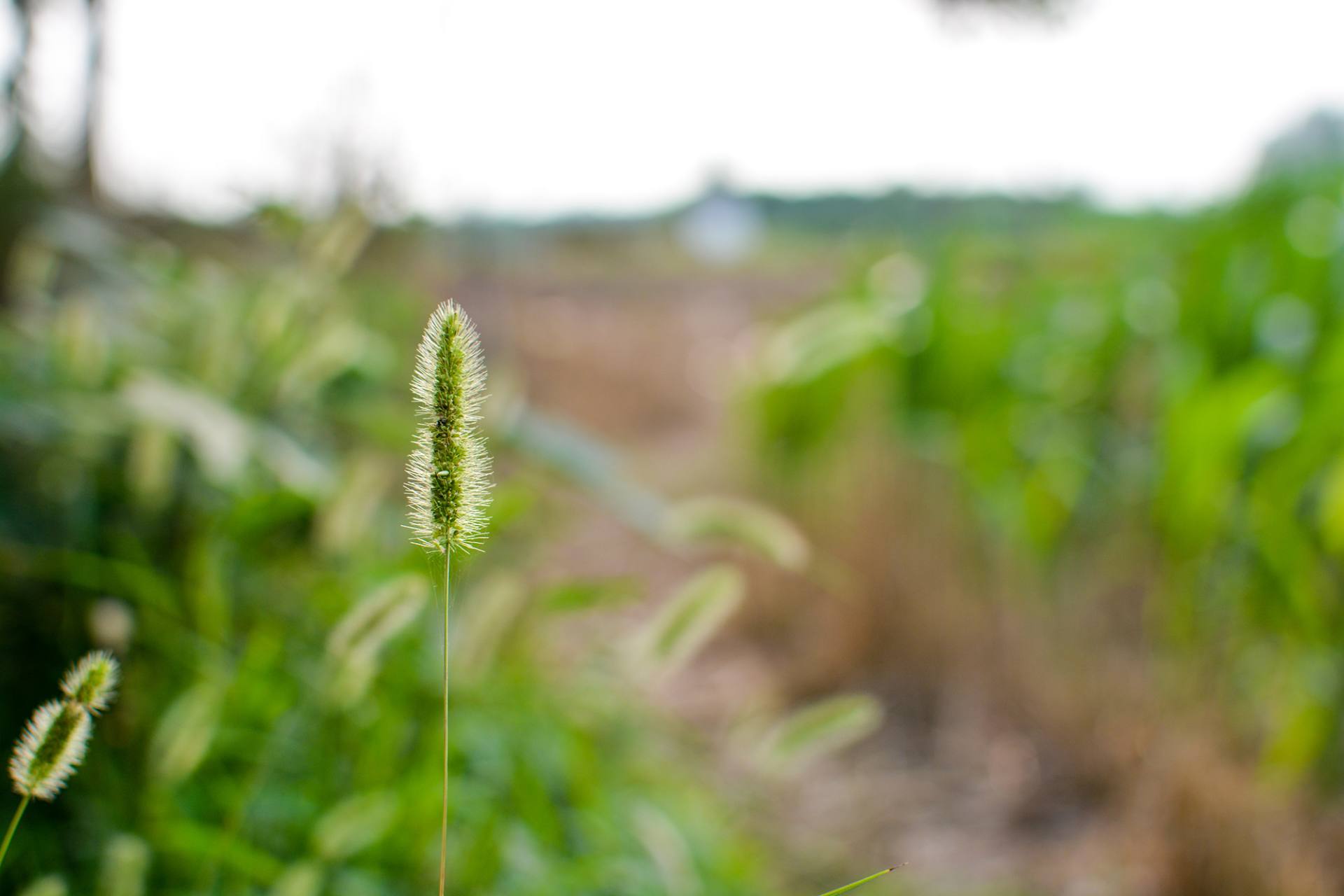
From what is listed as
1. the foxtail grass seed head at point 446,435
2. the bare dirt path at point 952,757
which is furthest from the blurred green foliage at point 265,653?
the foxtail grass seed head at point 446,435

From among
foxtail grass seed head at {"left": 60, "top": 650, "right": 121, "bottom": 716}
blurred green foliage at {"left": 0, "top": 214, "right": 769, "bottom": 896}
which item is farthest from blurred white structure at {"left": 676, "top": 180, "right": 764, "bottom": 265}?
foxtail grass seed head at {"left": 60, "top": 650, "right": 121, "bottom": 716}

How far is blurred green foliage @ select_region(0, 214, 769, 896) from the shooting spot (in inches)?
44.4

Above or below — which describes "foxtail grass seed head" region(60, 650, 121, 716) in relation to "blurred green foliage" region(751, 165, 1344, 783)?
below

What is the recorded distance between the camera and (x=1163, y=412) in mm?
2098

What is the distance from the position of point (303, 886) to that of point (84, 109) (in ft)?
7.34

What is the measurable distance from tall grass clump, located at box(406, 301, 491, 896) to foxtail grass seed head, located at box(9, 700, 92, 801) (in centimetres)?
17

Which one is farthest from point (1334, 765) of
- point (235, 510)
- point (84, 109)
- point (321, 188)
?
point (84, 109)

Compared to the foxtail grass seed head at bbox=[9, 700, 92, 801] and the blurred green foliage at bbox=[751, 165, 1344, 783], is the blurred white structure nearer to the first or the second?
the blurred green foliage at bbox=[751, 165, 1344, 783]

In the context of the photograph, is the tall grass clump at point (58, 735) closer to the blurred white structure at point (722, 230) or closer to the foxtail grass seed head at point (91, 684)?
the foxtail grass seed head at point (91, 684)

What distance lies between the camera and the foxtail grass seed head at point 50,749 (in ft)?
1.30

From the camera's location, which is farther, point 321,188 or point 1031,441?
point 1031,441

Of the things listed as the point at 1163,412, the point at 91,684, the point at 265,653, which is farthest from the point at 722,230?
the point at 91,684

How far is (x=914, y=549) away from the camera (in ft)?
8.46

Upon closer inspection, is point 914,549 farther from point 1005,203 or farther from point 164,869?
point 1005,203
